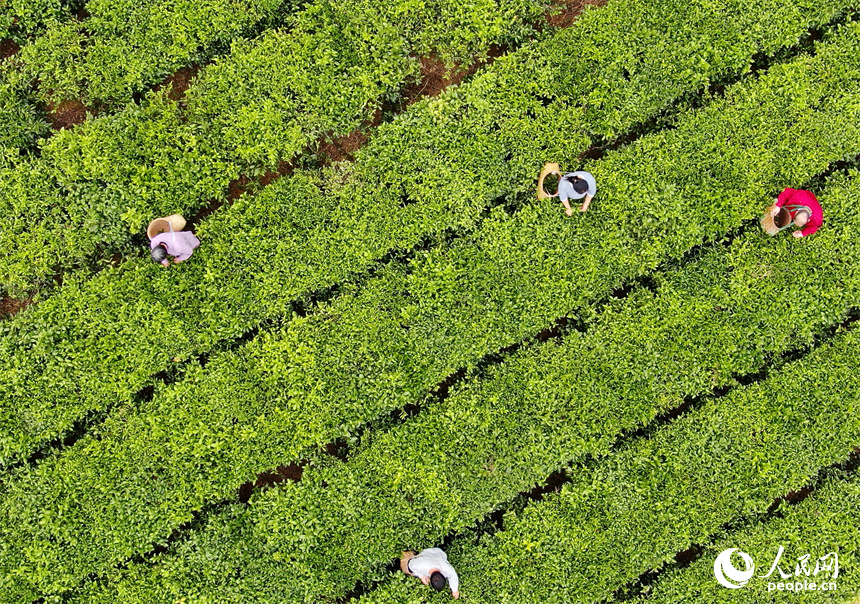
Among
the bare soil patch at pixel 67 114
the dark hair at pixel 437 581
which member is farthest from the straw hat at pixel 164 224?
the dark hair at pixel 437 581

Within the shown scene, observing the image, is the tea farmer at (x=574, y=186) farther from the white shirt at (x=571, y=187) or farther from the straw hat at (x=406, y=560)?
the straw hat at (x=406, y=560)

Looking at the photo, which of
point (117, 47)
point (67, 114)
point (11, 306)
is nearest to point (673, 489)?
point (11, 306)

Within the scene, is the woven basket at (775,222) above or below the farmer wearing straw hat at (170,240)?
below

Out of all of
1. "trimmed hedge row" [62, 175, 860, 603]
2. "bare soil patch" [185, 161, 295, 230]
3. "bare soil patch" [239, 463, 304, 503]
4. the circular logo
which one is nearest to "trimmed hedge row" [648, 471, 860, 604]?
the circular logo

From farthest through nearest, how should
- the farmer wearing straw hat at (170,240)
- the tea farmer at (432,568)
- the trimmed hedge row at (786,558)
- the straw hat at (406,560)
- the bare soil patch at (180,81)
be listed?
the bare soil patch at (180,81), the trimmed hedge row at (786,558), the straw hat at (406,560), the farmer wearing straw hat at (170,240), the tea farmer at (432,568)

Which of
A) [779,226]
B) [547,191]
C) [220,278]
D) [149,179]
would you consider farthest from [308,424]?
[779,226]
